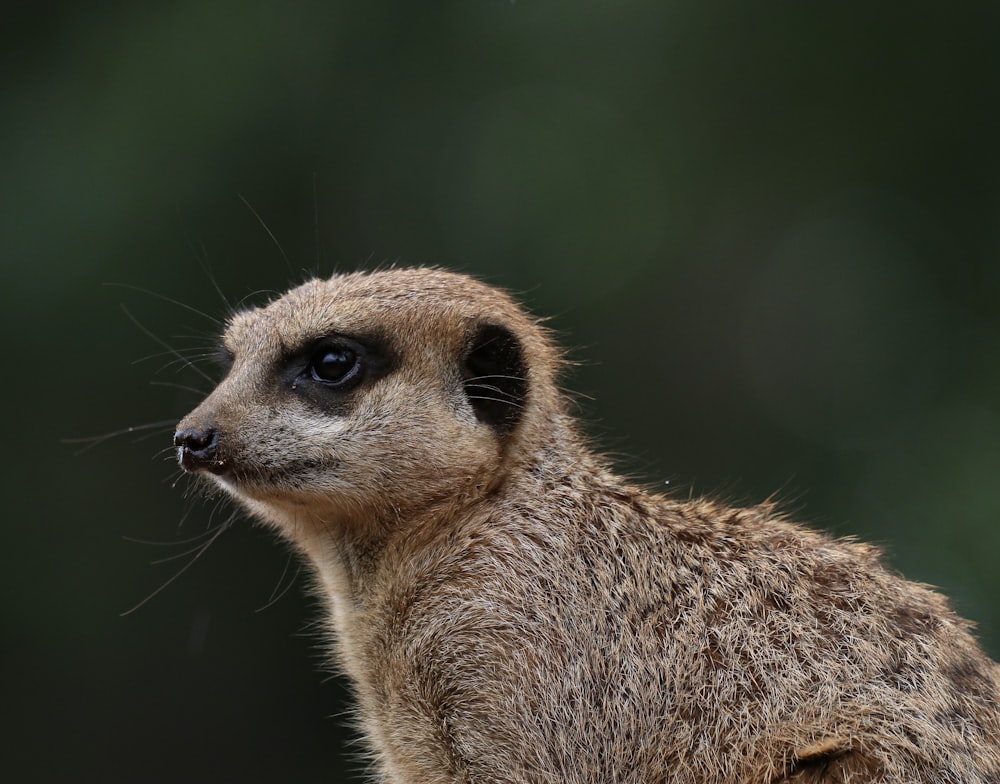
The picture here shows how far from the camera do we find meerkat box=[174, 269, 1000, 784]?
11.6ft

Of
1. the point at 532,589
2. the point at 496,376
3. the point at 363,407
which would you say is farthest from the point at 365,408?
the point at 532,589

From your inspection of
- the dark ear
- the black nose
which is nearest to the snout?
the black nose

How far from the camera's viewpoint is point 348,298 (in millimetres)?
4195

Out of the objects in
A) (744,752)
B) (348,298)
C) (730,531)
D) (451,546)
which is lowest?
(744,752)

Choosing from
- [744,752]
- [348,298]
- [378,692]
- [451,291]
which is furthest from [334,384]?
[744,752]

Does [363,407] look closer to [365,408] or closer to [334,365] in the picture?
[365,408]

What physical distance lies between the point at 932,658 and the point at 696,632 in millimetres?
686

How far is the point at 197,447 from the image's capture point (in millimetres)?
3832

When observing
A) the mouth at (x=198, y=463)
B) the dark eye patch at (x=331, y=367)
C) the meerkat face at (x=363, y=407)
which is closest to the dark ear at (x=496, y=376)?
the meerkat face at (x=363, y=407)

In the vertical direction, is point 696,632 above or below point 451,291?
below

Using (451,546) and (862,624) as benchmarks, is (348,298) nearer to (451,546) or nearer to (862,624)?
(451,546)

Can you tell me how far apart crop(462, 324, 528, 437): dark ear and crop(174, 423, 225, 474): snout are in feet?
2.81

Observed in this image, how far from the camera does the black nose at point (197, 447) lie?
3822 mm

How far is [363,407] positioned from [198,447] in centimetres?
54
